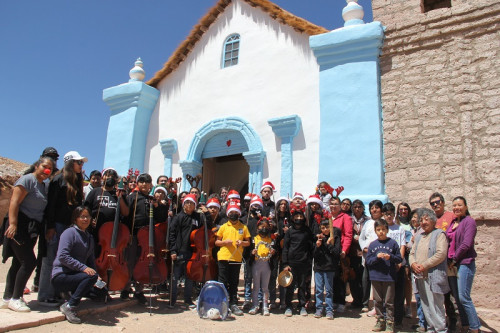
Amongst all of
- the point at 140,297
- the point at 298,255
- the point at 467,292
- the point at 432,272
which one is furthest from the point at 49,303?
the point at 467,292

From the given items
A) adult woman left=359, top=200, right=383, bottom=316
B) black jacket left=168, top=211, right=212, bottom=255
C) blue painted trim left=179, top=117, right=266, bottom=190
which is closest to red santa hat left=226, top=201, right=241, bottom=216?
black jacket left=168, top=211, right=212, bottom=255

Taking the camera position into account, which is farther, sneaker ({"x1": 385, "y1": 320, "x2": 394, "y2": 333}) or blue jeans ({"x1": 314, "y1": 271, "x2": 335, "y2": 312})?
blue jeans ({"x1": 314, "y1": 271, "x2": 335, "y2": 312})

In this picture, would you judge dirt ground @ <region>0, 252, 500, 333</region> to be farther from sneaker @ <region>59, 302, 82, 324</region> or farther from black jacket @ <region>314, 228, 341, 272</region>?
black jacket @ <region>314, 228, 341, 272</region>

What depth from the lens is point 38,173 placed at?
4.16 metres

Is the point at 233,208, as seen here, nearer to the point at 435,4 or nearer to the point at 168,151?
the point at 168,151

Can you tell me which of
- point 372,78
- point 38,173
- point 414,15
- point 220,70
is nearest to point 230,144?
point 220,70

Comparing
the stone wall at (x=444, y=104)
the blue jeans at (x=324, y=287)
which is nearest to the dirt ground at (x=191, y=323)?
the blue jeans at (x=324, y=287)

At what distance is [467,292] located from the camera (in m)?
4.08

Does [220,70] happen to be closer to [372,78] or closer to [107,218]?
[372,78]

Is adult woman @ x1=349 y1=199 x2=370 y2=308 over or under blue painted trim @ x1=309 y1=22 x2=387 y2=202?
under

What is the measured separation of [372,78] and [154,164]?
5.40 metres

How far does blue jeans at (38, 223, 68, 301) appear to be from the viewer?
4113mm

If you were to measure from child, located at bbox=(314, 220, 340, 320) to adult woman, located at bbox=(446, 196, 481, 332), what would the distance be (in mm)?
1241

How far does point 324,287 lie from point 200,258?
1.54 metres
